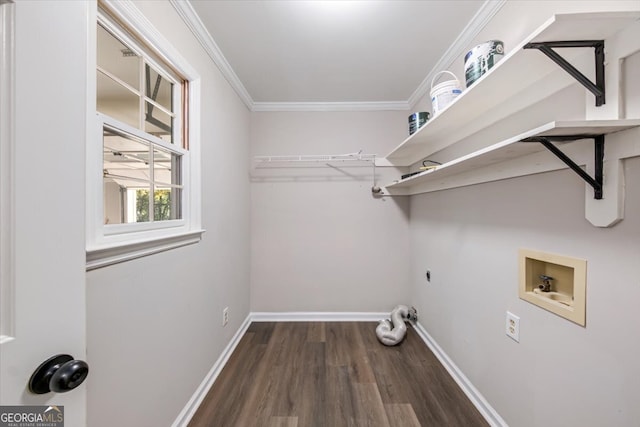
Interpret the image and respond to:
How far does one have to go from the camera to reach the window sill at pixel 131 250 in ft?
2.99

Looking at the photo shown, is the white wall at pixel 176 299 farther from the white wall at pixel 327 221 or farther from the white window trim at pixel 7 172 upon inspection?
the white window trim at pixel 7 172

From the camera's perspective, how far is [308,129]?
288 cm

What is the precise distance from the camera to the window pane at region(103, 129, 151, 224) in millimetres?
1094

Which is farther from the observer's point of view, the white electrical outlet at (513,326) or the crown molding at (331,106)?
the crown molding at (331,106)

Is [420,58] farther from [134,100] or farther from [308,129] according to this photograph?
[134,100]

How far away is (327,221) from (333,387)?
1551mm

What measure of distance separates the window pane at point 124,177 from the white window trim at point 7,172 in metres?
0.69

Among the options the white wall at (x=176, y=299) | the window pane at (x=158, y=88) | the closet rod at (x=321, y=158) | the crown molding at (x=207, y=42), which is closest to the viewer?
the white wall at (x=176, y=299)

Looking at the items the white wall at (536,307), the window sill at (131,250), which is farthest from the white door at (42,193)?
the white wall at (536,307)

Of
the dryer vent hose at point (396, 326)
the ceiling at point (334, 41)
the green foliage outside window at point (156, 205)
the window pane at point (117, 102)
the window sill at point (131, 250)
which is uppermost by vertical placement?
the ceiling at point (334, 41)

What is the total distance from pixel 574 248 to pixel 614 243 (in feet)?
0.47

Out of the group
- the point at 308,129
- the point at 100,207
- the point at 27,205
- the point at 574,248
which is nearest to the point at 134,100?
the point at 100,207

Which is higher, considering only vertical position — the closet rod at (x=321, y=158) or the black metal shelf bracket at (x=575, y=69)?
the closet rod at (x=321, y=158)

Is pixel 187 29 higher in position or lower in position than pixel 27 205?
higher
